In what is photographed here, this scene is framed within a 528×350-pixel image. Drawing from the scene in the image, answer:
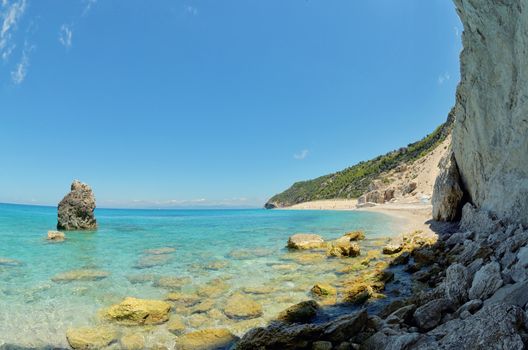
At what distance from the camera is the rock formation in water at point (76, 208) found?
34125 millimetres

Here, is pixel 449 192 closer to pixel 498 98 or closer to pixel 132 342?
pixel 498 98

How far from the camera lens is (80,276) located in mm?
13641

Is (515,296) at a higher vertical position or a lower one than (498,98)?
lower

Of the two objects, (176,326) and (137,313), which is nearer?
(176,326)

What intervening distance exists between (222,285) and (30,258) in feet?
39.4

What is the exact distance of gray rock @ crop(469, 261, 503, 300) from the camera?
6445 millimetres

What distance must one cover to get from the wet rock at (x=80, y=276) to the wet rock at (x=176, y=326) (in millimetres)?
6061

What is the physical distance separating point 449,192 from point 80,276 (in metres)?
23.5

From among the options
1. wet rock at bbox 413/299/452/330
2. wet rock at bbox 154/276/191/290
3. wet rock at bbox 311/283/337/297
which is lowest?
wet rock at bbox 154/276/191/290

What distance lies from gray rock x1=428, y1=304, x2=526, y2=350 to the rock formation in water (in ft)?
121

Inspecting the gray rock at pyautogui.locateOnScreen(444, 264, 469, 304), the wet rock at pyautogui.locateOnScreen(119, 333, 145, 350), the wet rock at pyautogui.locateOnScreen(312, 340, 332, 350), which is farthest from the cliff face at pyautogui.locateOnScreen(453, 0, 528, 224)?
the wet rock at pyautogui.locateOnScreen(119, 333, 145, 350)

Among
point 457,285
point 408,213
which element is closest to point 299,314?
point 457,285

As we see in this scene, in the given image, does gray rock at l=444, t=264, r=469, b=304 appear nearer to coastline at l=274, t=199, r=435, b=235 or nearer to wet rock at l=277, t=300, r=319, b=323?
wet rock at l=277, t=300, r=319, b=323

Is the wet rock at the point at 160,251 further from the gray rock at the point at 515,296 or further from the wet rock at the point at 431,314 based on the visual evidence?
the gray rock at the point at 515,296
